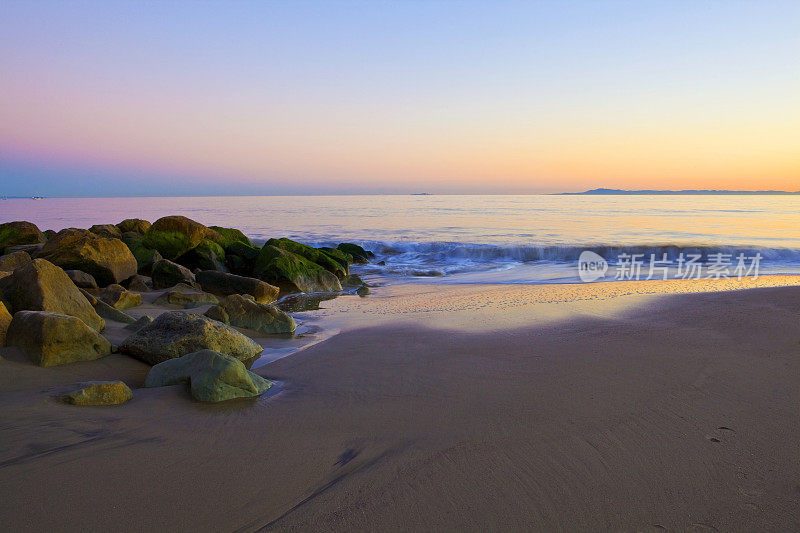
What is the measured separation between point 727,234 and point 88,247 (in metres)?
23.2

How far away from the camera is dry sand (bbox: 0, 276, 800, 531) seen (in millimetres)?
2248

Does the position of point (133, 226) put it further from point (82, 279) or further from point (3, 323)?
point (3, 323)

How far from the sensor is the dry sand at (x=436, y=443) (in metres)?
2.25

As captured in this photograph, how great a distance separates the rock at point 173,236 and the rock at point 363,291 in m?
4.44

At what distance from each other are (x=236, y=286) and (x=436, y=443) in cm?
723

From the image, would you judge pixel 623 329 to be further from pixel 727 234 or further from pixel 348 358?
pixel 727 234

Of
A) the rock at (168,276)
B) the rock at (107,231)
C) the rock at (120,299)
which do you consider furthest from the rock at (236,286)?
the rock at (107,231)

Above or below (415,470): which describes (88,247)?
above

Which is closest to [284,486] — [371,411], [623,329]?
[371,411]

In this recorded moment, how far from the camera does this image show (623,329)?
593cm

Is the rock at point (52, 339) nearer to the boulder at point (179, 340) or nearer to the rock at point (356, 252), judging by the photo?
the boulder at point (179, 340)

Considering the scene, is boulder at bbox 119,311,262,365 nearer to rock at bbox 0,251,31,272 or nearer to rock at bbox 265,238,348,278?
rock at bbox 0,251,31,272

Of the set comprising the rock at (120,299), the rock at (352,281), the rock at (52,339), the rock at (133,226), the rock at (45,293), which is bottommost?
the rock at (352,281)

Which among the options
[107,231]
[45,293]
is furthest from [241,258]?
[45,293]
